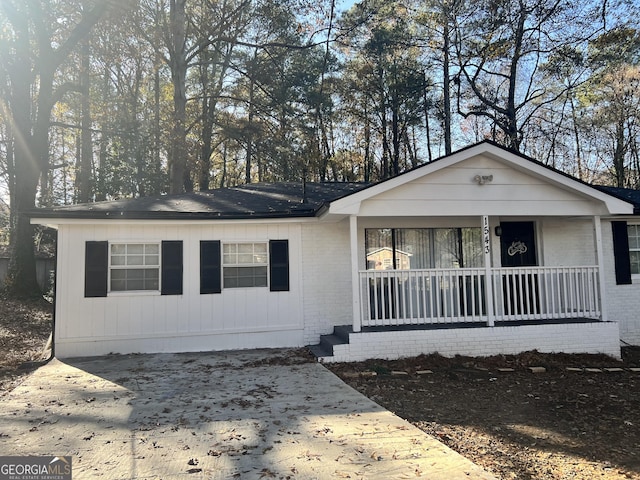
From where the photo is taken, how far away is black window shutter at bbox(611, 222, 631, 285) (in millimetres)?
9391

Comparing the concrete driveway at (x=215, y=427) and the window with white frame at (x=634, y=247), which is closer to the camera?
the concrete driveway at (x=215, y=427)

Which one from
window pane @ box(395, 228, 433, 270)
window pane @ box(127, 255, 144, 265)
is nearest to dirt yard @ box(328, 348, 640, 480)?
Answer: window pane @ box(395, 228, 433, 270)

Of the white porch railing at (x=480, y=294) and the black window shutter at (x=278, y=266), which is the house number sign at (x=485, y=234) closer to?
the white porch railing at (x=480, y=294)

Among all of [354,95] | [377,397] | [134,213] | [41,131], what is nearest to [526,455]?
[377,397]

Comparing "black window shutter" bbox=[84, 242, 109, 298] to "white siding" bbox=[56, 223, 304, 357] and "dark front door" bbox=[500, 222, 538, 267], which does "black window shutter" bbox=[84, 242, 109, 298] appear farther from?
"dark front door" bbox=[500, 222, 538, 267]

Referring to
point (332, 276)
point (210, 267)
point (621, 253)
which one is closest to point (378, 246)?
point (332, 276)

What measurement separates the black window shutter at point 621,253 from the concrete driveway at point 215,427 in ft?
23.1

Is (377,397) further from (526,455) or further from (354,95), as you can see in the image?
(354,95)

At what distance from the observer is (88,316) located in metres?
7.99

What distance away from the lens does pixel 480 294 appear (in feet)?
26.7

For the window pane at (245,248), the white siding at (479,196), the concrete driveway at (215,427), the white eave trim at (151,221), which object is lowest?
the concrete driveway at (215,427)

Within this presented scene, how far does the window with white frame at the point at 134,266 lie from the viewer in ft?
26.8

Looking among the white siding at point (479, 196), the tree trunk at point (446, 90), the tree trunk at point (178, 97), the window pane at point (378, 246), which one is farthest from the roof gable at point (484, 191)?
the tree trunk at point (446, 90)

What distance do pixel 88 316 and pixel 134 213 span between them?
207 cm
